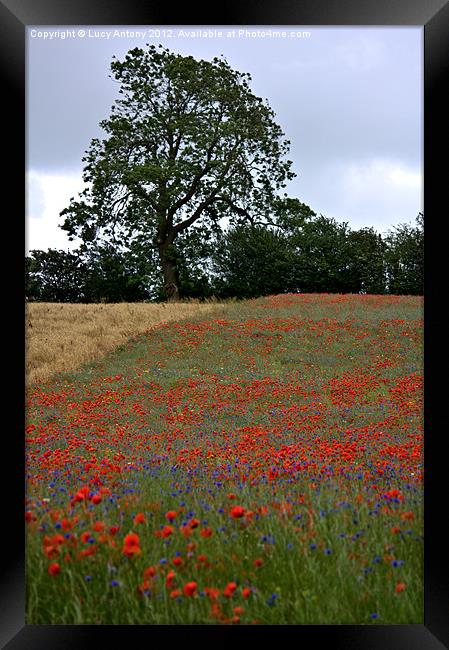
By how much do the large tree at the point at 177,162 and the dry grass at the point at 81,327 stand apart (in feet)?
4.84

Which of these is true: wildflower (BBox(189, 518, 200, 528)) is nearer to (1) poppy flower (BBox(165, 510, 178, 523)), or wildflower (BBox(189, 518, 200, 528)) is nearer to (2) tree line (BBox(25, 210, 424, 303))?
(1) poppy flower (BBox(165, 510, 178, 523))

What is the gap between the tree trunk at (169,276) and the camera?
7.80 meters

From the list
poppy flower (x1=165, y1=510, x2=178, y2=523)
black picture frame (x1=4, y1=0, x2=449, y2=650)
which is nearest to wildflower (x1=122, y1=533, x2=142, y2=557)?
poppy flower (x1=165, y1=510, x2=178, y2=523)

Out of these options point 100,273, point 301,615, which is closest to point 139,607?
point 301,615

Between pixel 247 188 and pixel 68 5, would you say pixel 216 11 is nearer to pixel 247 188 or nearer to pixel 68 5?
pixel 68 5

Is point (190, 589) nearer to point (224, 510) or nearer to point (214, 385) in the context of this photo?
point (224, 510)

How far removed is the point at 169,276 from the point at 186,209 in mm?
1391

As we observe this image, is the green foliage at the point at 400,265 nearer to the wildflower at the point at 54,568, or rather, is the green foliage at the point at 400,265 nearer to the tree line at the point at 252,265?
the tree line at the point at 252,265

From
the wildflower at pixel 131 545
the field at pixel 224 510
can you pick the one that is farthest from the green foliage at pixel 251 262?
the wildflower at pixel 131 545

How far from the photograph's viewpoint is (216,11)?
138 inches
